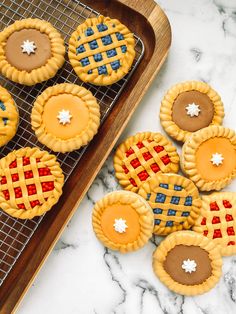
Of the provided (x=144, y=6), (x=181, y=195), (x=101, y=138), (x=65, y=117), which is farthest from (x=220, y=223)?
(x=144, y=6)

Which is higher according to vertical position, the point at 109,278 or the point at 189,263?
the point at 189,263

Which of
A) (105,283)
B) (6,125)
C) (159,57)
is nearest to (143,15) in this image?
(159,57)

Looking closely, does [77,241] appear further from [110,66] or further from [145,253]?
[110,66]

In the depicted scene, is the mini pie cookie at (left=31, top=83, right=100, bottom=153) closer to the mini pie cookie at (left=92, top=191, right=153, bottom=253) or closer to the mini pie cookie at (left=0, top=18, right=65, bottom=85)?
the mini pie cookie at (left=0, top=18, right=65, bottom=85)

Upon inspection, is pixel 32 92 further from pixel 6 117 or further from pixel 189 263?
pixel 189 263

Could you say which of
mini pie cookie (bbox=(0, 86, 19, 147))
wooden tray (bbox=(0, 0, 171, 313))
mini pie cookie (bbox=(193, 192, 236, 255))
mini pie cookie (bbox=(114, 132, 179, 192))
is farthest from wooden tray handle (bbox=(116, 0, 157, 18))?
mini pie cookie (bbox=(193, 192, 236, 255))

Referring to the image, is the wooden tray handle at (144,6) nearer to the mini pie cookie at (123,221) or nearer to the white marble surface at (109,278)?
the white marble surface at (109,278)
